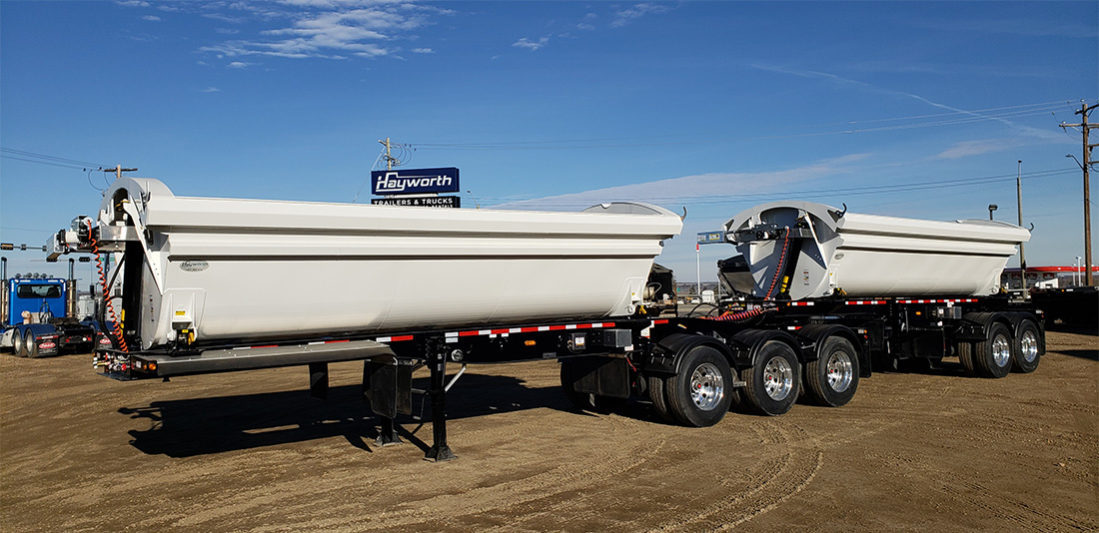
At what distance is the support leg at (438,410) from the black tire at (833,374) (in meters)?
6.01

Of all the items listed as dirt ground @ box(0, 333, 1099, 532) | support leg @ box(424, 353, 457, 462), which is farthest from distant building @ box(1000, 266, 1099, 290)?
support leg @ box(424, 353, 457, 462)

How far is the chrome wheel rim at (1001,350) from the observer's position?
648 inches

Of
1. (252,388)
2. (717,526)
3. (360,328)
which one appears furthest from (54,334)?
(717,526)

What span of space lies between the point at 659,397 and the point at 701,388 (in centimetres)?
65

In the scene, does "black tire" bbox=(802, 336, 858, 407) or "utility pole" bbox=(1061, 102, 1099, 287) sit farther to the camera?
"utility pole" bbox=(1061, 102, 1099, 287)

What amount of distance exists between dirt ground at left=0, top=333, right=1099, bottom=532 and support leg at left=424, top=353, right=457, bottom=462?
10.3 inches

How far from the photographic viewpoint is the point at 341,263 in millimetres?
8352

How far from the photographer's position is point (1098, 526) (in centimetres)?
654

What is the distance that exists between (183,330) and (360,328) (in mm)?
1775

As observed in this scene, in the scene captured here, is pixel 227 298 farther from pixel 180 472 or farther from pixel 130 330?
pixel 180 472

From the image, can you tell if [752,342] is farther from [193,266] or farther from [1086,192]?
[1086,192]

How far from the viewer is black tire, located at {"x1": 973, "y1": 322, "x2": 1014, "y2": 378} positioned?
53.0 ft

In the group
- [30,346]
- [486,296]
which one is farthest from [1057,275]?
[486,296]

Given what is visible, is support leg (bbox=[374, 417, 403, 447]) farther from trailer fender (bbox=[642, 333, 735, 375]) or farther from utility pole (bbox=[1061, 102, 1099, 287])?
utility pole (bbox=[1061, 102, 1099, 287])
